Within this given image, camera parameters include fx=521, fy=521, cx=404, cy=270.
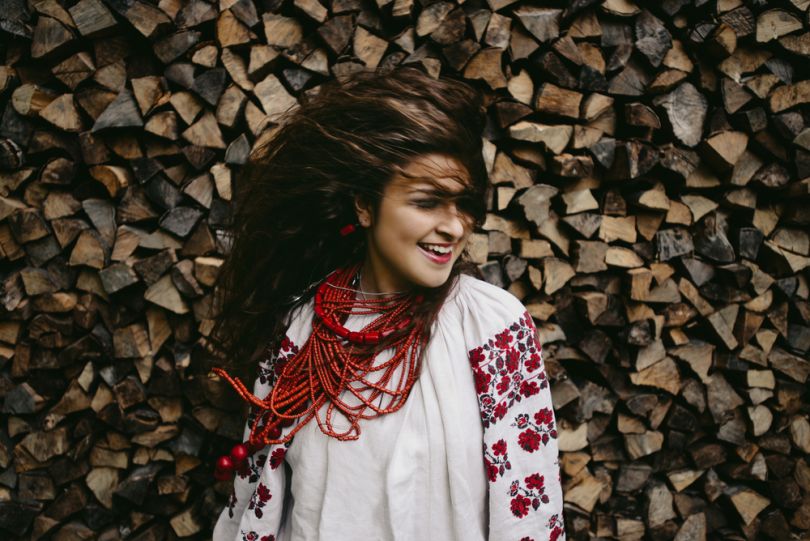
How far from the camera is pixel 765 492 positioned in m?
1.93

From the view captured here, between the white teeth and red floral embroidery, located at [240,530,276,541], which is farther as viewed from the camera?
red floral embroidery, located at [240,530,276,541]

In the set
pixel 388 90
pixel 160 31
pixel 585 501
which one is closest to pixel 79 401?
pixel 160 31

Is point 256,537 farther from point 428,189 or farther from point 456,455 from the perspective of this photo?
point 428,189

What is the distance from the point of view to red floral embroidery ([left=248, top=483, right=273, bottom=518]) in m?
1.30

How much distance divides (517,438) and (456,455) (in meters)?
0.15

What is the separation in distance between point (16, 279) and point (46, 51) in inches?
28.9

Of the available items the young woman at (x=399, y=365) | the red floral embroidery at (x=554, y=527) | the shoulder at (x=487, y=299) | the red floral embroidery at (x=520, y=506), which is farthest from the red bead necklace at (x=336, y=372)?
the red floral embroidery at (x=554, y=527)

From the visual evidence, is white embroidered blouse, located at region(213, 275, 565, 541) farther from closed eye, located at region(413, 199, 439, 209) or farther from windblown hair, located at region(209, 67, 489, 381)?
closed eye, located at region(413, 199, 439, 209)

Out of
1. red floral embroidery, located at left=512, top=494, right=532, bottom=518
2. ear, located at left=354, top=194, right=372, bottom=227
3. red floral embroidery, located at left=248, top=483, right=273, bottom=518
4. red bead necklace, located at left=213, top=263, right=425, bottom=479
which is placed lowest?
red floral embroidery, located at left=248, top=483, right=273, bottom=518

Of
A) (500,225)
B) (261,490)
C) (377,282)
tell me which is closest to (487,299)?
(377,282)

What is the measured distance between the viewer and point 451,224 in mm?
1118

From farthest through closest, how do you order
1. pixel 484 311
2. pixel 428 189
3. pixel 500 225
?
pixel 500 225, pixel 484 311, pixel 428 189

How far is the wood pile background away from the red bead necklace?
49 centimetres

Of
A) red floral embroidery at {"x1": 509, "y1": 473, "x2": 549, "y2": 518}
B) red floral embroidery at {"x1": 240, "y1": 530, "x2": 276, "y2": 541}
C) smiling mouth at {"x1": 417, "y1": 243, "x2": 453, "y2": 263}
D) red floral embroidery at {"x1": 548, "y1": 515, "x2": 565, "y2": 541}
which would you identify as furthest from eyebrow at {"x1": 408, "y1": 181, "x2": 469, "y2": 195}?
red floral embroidery at {"x1": 240, "y1": 530, "x2": 276, "y2": 541}
